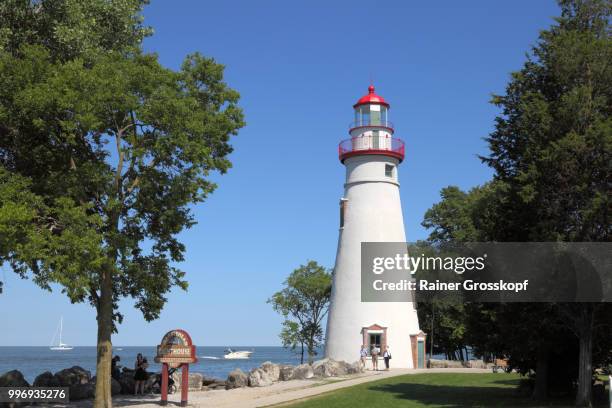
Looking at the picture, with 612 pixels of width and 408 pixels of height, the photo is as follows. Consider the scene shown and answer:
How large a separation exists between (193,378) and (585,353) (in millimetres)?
16625

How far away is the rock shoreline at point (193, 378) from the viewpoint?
24.1 meters

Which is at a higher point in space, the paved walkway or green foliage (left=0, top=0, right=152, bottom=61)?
green foliage (left=0, top=0, right=152, bottom=61)

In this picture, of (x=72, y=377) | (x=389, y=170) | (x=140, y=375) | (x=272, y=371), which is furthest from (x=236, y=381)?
(x=389, y=170)

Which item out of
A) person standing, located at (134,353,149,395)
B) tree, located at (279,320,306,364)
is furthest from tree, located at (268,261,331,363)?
person standing, located at (134,353,149,395)

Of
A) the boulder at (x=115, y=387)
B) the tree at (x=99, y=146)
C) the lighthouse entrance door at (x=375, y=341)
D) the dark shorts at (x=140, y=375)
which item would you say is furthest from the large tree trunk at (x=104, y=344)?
the lighthouse entrance door at (x=375, y=341)

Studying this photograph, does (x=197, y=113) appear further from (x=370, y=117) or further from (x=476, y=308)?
(x=370, y=117)

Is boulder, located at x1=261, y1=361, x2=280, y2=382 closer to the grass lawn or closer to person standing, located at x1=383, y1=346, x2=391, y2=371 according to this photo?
the grass lawn

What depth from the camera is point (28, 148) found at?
20.4 meters

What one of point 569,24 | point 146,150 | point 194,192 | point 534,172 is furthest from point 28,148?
point 569,24

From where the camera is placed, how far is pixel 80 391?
2411cm

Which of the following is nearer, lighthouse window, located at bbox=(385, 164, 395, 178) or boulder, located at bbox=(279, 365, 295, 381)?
boulder, located at bbox=(279, 365, 295, 381)

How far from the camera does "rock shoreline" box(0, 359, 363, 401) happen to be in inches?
950

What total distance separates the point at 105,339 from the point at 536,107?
1505 centimetres

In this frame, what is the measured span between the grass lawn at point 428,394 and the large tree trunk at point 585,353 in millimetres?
788
